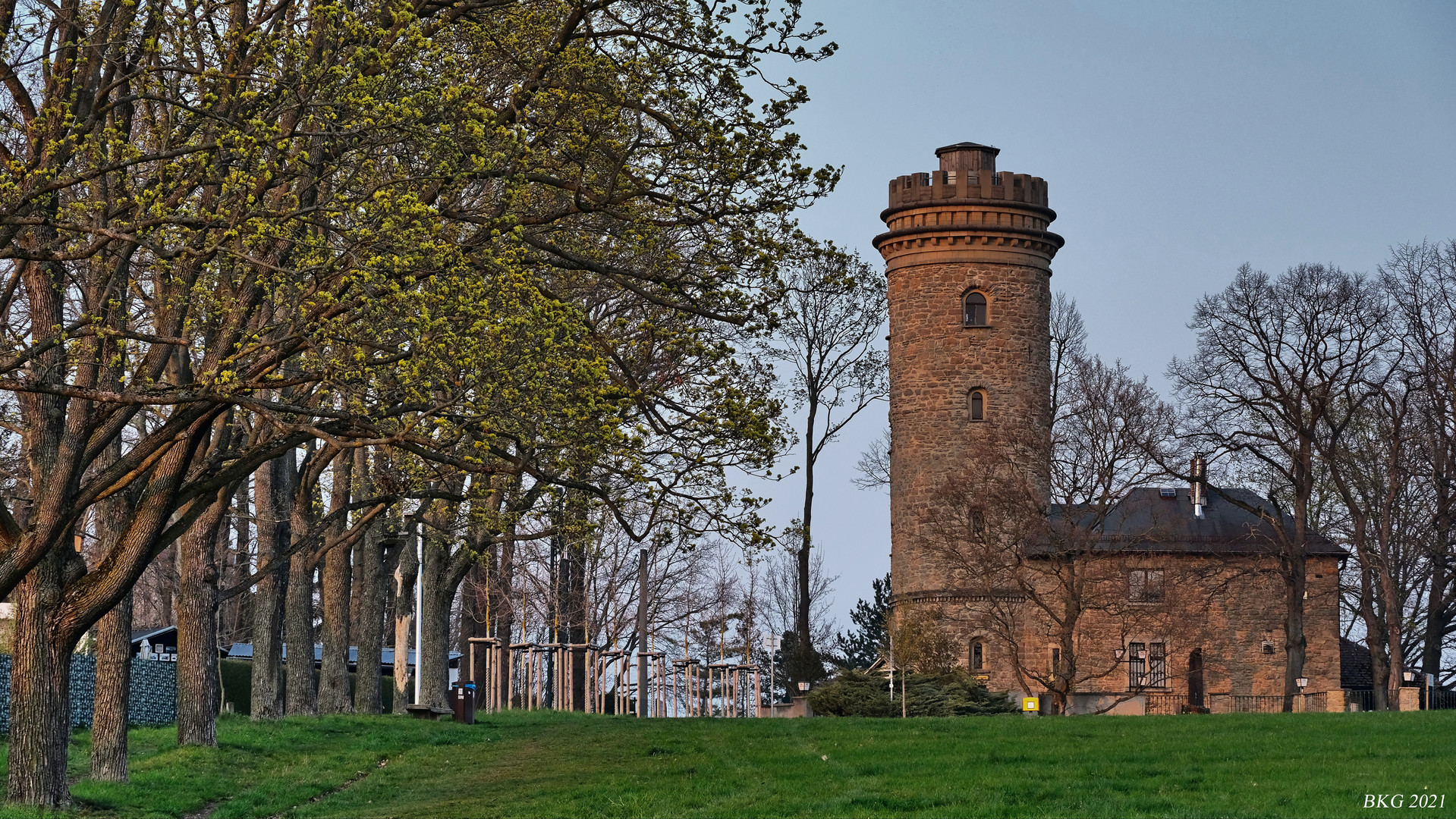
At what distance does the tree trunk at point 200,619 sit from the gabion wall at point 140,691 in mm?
4073

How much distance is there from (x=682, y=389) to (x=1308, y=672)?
41.3m

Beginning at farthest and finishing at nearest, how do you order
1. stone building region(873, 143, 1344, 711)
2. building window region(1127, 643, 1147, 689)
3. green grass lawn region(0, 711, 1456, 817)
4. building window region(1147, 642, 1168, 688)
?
building window region(1127, 643, 1147, 689)
building window region(1147, 642, 1168, 688)
stone building region(873, 143, 1344, 711)
green grass lawn region(0, 711, 1456, 817)

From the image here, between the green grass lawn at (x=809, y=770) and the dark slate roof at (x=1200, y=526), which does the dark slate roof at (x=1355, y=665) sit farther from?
the green grass lawn at (x=809, y=770)

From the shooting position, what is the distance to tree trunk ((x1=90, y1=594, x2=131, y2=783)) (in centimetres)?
1716

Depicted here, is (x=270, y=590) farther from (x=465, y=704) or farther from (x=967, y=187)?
(x=967, y=187)

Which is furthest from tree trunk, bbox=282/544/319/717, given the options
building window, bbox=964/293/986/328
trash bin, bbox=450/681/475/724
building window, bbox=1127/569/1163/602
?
building window, bbox=1127/569/1163/602

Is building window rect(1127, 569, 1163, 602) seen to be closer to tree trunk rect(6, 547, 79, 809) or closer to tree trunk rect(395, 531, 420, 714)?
tree trunk rect(395, 531, 420, 714)

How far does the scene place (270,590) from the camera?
25469 mm

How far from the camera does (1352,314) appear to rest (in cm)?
4472

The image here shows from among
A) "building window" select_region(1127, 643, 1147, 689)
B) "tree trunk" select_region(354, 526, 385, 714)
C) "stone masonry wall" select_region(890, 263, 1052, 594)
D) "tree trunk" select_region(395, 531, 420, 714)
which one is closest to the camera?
"tree trunk" select_region(354, 526, 385, 714)

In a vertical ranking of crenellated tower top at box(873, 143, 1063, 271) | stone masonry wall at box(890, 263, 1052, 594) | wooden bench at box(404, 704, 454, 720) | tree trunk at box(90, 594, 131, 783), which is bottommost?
wooden bench at box(404, 704, 454, 720)

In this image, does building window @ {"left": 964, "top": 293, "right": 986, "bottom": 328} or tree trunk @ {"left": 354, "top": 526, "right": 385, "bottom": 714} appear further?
building window @ {"left": 964, "top": 293, "right": 986, "bottom": 328}

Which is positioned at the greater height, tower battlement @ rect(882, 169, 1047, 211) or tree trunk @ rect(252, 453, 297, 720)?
tower battlement @ rect(882, 169, 1047, 211)

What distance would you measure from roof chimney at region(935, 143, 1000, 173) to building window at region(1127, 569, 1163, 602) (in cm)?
1399
